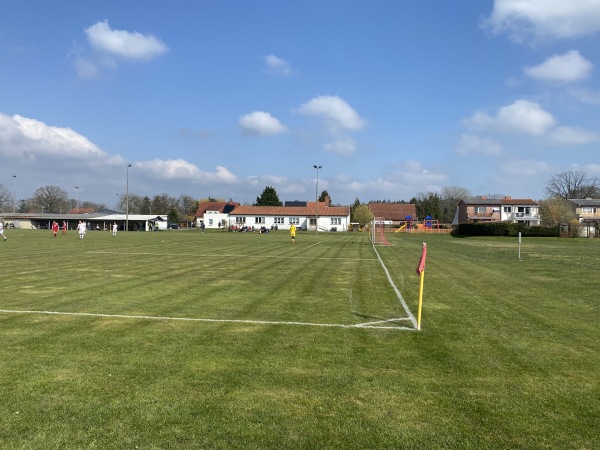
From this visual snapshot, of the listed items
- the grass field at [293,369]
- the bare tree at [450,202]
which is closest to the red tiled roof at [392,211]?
the bare tree at [450,202]

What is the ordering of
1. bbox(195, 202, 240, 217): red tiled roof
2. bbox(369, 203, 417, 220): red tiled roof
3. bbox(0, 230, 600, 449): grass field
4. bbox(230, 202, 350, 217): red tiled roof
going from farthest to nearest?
bbox(195, 202, 240, 217): red tiled roof
bbox(369, 203, 417, 220): red tiled roof
bbox(230, 202, 350, 217): red tiled roof
bbox(0, 230, 600, 449): grass field

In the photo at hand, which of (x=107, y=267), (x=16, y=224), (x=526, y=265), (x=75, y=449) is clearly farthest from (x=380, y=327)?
(x=16, y=224)

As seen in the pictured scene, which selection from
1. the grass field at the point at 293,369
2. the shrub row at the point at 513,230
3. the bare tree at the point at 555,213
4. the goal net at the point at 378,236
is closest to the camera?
the grass field at the point at 293,369

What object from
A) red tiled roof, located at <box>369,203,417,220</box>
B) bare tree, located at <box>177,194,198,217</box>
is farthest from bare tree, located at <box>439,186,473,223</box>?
bare tree, located at <box>177,194,198,217</box>

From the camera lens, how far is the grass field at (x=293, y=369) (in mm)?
4016

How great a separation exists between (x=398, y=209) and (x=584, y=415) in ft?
377

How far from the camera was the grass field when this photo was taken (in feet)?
13.2

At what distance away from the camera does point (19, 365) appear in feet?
18.4

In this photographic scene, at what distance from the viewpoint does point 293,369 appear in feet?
18.5

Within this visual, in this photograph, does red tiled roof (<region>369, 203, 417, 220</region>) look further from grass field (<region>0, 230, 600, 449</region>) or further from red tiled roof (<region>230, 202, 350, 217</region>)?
grass field (<region>0, 230, 600, 449</region>)

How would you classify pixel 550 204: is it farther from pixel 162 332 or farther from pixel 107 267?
pixel 162 332

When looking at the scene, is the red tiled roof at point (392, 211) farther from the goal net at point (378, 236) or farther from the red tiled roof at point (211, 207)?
the goal net at point (378, 236)

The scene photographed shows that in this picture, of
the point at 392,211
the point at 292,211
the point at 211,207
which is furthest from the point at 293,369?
the point at 211,207

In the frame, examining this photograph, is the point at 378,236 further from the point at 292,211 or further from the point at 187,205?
the point at 187,205
